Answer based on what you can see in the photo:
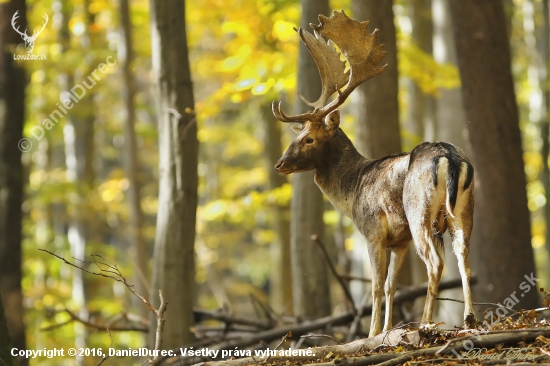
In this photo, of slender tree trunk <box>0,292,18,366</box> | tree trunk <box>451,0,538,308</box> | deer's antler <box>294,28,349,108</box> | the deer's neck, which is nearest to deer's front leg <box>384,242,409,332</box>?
the deer's neck

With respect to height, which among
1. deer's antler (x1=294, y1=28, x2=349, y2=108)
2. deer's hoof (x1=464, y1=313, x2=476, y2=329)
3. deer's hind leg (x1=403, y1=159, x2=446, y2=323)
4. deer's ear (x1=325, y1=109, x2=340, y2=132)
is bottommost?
deer's hoof (x1=464, y1=313, x2=476, y2=329)

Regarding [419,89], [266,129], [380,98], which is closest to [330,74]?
[380,98]

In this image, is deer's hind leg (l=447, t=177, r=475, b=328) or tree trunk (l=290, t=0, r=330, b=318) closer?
deer's hind leg (l=447, t=177, r=475, b=328)

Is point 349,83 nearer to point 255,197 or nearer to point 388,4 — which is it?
point 388,4

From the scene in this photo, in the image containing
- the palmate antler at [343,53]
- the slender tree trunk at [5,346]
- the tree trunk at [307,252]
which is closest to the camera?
the slender tree trunk at [5,346]

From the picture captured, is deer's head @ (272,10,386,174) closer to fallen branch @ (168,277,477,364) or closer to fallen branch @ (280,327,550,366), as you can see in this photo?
fallen branch @ (280,327,550,366)

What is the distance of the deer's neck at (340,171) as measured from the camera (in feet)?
18.1

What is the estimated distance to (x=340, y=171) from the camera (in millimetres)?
5609

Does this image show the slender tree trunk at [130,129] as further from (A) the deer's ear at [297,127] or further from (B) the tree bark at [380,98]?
(A) the deer's ear at [297,127]

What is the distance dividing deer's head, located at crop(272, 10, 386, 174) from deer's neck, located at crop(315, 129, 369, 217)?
8 centimetres

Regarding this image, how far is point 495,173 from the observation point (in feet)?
27.7

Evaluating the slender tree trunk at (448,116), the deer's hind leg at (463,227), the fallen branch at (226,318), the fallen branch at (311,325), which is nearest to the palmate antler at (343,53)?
the deer's hind leg at (463,227)

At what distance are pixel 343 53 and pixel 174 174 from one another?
8.80 ft

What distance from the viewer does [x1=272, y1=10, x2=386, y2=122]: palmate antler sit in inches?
216
